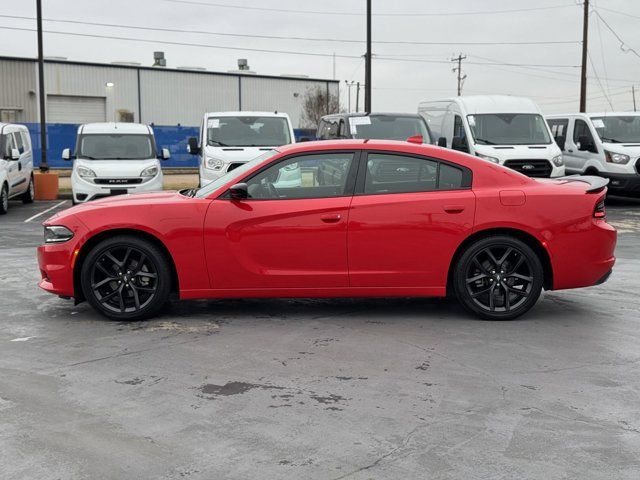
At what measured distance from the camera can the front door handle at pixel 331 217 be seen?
6.64m

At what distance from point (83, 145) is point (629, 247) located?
35.4ft

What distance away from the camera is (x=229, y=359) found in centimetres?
563

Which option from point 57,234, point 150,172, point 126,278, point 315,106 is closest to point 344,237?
point 126,278

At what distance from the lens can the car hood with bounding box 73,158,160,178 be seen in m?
15.7

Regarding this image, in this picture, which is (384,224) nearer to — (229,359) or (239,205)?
(239,205)

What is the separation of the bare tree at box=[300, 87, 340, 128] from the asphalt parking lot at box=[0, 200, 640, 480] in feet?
168

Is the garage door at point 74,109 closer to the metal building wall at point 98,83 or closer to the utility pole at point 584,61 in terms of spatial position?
the metal building wall at point 98,83

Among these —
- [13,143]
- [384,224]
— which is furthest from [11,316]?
[13,143]

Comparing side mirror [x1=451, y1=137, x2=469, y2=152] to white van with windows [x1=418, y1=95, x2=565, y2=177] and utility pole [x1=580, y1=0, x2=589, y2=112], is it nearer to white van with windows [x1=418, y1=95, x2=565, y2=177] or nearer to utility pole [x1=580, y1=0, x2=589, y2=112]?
white van with windows [x1=418, y1=95, x2=565, y2=177]

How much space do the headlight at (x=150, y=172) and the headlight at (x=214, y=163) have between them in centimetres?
142

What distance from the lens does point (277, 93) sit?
57844mm

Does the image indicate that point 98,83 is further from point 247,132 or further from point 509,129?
point 509,129

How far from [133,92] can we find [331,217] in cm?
4836

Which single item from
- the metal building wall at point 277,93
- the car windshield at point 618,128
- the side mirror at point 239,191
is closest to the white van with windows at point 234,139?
the car windshield at point 618,128
